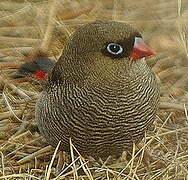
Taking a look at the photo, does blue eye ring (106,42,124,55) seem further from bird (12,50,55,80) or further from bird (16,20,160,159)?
bird (12,50,55,80)

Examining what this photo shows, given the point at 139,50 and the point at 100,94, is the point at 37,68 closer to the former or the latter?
the point at 100,94

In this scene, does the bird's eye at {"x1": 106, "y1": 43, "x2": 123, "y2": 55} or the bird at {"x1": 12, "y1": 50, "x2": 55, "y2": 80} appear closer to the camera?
the bird's eye at {"x1": 106, "y1": 43, "x2": 123, "y2": 55}

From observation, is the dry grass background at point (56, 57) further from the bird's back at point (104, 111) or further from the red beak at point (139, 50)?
the red beak at point (139, 50)

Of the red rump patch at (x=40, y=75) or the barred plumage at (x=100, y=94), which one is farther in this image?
the red rump patch at (x=40, y=75)

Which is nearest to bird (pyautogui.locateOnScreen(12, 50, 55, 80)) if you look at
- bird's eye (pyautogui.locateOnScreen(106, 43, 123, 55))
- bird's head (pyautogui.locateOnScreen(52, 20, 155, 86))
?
bird's head (pyautogui.locateOnScreen(52, 20, 155, 86))

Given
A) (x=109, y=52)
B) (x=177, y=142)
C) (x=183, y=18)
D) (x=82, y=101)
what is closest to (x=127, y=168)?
(x=177, y=142)

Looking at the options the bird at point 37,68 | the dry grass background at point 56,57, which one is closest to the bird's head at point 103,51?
the dry grass background at point 56,57

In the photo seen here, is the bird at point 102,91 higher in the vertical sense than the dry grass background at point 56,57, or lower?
higher

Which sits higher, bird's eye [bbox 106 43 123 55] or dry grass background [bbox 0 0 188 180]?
bird's eye [bbox 106 43 123 55]
